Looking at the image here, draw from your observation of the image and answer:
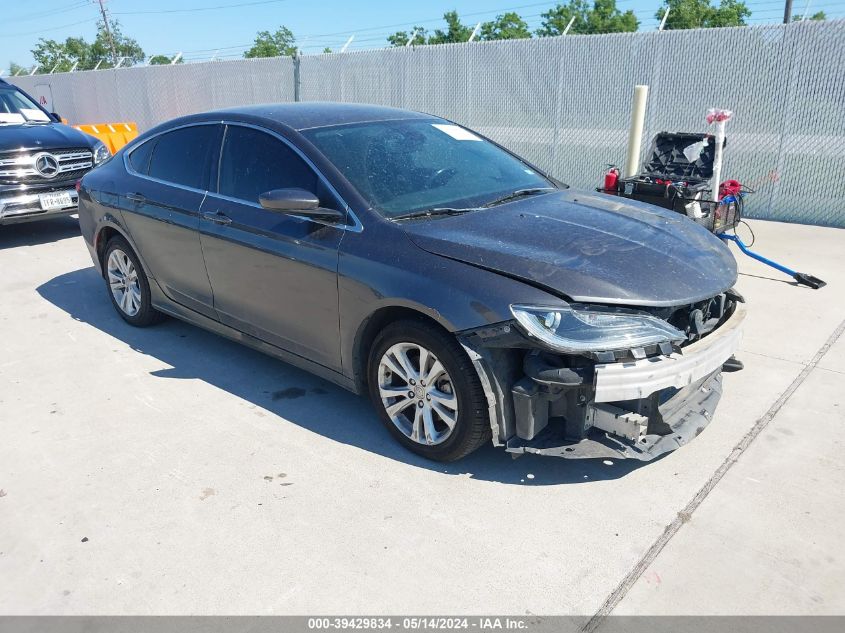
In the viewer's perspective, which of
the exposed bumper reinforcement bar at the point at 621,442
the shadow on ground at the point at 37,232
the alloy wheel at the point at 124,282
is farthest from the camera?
the shadow on ground at the point at 37,232

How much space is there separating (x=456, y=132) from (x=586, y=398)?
2.33m

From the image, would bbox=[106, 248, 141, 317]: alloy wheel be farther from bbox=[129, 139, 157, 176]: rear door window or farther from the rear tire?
bbox=[129, 139, 157, 176]: rear door window

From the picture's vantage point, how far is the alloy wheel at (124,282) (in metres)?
5.38

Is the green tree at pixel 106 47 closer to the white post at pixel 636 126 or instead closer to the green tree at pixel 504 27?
the green tree at pixel 504 27

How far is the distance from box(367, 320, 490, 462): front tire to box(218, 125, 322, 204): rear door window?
1027mm

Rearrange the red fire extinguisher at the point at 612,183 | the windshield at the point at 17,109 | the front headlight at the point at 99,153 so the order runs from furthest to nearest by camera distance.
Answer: the front headlight at the point at 99,153, the windshield at the point at 17,109, the red fire extinguisher at the point at 612,183

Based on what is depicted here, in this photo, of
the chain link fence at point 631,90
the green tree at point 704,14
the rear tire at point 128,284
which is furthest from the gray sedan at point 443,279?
the green tree at point 704,14

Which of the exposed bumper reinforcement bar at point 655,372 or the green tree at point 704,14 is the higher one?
the green tree at point 704,14

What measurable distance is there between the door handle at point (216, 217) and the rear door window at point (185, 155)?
0.22m

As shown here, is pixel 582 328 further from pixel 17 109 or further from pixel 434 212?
pixel 17 109

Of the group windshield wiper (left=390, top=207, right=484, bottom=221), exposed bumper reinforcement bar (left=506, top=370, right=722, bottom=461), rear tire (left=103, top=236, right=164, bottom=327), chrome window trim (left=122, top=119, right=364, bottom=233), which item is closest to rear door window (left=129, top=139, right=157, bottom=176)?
chrome window trim (left=122, top=119, right=364, bottom=233)

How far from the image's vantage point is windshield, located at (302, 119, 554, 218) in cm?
370
